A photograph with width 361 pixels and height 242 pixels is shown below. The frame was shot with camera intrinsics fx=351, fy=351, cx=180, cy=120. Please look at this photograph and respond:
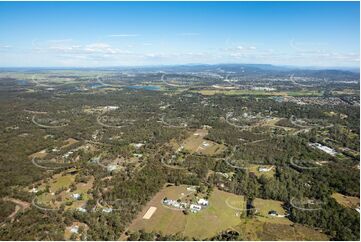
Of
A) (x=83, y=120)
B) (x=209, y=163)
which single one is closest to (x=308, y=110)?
(x=209, y=163)

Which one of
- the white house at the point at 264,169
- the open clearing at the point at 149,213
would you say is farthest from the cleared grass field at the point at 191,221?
the white house at the point at 264,169

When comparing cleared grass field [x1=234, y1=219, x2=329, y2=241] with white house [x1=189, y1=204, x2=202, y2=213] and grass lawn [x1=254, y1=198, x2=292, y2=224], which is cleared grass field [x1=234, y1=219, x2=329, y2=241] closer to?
grass lawn [x1=254, y1=198, x2=292, y2=224]

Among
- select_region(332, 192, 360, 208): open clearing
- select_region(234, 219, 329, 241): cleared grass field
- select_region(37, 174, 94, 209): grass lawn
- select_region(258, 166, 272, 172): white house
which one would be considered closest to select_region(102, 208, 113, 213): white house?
select_region(37, 174, 94, 209): grass lawn

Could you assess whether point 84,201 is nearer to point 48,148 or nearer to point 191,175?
point 191,175

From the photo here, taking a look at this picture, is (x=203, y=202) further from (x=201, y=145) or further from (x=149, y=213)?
(x=201, y=145)

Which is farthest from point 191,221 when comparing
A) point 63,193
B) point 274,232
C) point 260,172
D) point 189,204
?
point 260,172
